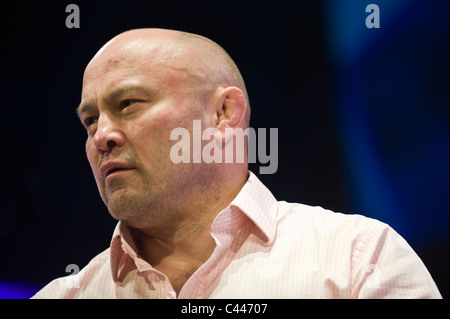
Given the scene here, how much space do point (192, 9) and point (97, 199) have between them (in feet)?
2.93

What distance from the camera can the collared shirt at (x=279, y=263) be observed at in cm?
144

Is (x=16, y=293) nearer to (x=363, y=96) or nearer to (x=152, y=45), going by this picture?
(x=152, y=45)

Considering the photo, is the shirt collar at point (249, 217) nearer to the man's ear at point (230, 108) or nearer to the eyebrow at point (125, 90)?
the man's ear at point (230, 108)

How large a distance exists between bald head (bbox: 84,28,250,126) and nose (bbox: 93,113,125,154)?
0.21 meters

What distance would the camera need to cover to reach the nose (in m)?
1.65

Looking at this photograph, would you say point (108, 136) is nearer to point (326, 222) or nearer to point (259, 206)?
point (259, 206)

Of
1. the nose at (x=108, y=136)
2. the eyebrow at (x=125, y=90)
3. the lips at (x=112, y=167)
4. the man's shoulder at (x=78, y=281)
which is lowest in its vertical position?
the man's shoulder at (x=78, y=281)

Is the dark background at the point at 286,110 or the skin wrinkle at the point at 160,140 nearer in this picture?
the skin wrinkle at the point at 160,140

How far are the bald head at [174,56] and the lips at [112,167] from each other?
35cm

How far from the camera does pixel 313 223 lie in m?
1.67

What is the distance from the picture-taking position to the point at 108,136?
1.65m

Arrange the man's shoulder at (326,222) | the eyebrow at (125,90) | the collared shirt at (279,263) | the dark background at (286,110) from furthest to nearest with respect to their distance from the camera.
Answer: the dark background at (286,110) → the eyebrow at (125,90) → the man's shoulder at (326,222) → the collared shirt at (279,263)

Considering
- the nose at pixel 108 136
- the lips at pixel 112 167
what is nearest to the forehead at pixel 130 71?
the nose at pixel 108 136
